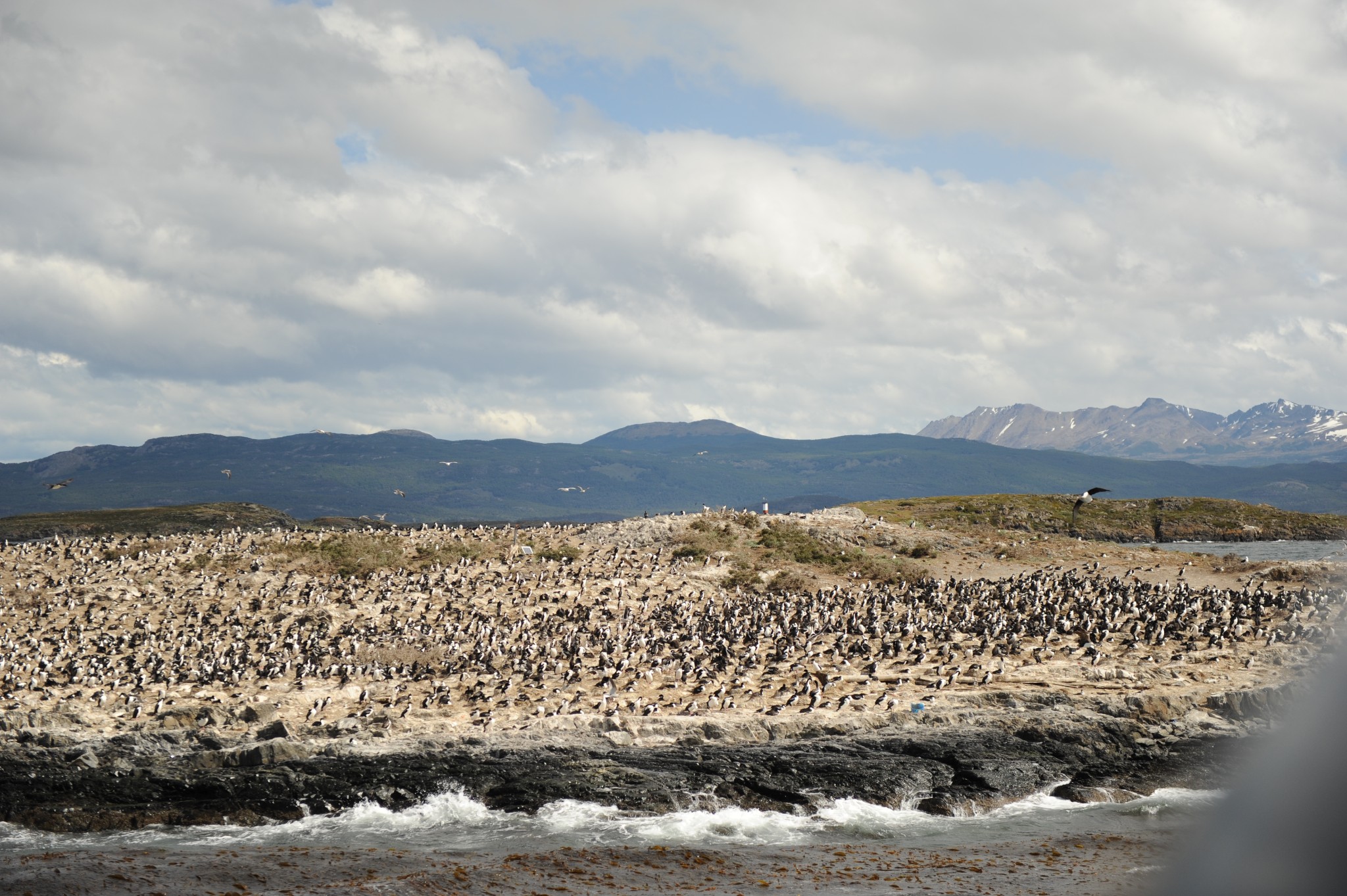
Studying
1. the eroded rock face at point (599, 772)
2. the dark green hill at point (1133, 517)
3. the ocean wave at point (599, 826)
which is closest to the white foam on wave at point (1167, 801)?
the ocean wave at point (599, 826)

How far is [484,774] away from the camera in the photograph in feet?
97.6

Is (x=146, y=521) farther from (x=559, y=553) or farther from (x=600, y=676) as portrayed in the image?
(x=600, y=676)

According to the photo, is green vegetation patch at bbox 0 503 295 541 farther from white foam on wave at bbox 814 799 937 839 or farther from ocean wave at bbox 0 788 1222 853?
white foam on wave at bbox 814 799 937 839

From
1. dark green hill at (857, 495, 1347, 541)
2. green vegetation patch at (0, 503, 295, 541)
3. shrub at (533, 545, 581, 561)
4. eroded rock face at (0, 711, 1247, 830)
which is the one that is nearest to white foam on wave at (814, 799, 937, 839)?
eroded rock face at (0, 711, 1247, 830)

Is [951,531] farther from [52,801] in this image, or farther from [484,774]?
[52,801]

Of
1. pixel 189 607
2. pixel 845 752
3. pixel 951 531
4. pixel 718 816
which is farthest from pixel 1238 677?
pixel 189 607

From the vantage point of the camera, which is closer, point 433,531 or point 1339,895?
point 1339,895

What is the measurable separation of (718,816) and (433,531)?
40.2 meters

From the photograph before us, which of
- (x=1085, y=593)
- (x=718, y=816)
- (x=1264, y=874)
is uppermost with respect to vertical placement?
(x=1264, y=874)

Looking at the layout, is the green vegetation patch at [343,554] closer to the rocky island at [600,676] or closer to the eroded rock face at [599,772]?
the rocky island at [600,676]

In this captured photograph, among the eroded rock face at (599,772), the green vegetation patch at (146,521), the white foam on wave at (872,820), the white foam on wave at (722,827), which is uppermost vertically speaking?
the green vegetation patch at (146,521)

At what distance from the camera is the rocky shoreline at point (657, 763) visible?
28328mm

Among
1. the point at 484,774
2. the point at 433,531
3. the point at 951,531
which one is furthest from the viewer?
the point at 951,531

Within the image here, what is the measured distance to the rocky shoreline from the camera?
92.9 feet
